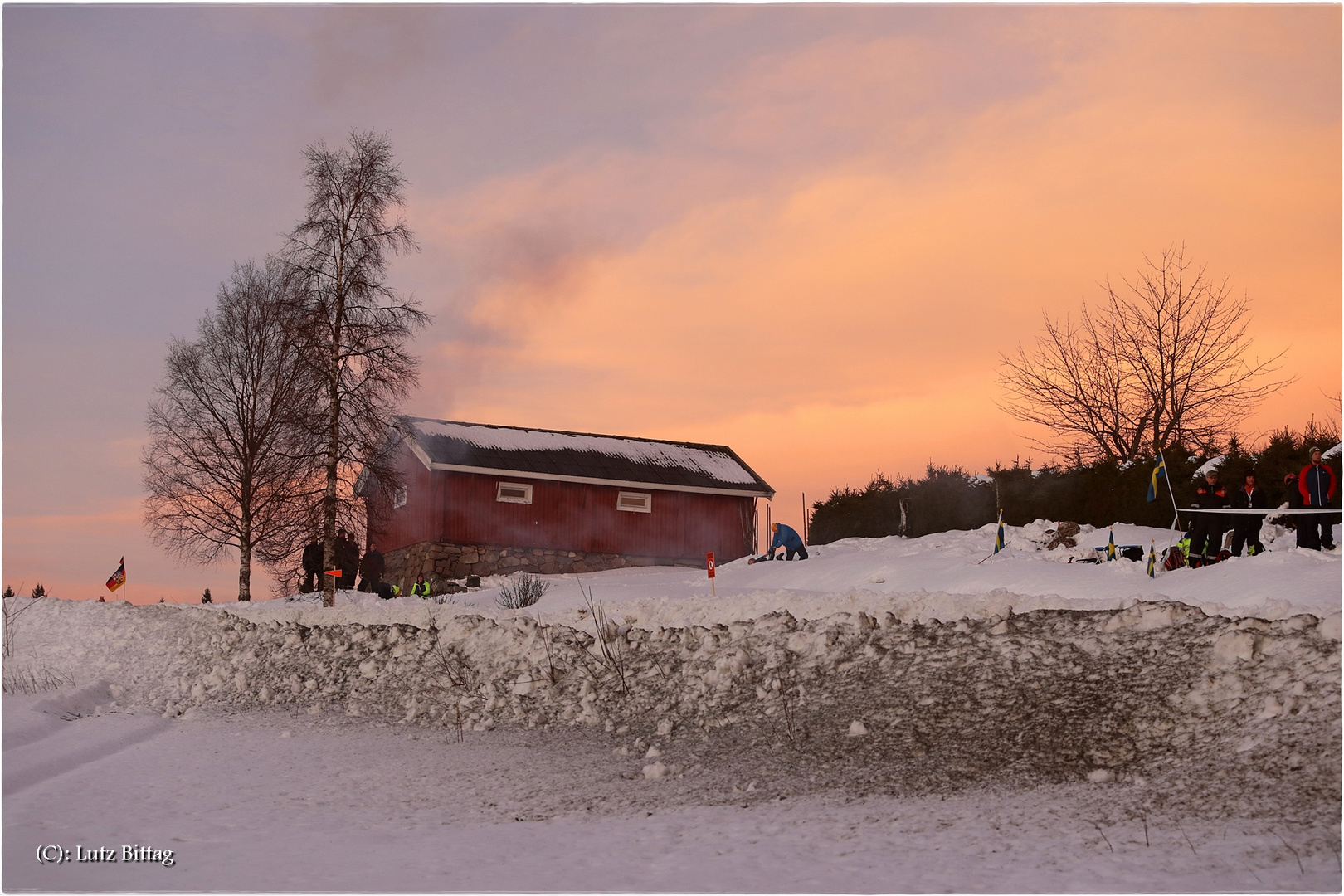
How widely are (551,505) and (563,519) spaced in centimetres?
54

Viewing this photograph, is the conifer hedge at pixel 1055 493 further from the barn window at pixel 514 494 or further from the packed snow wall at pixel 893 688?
the packed snow wall at pixel 893 688

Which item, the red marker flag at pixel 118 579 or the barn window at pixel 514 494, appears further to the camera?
the barn window at pixel 514 494

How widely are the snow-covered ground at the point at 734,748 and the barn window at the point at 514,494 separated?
15512 millimetres

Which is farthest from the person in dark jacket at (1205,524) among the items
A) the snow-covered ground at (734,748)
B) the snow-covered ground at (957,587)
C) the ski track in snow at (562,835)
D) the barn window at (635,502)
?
the barn window at (635,502)

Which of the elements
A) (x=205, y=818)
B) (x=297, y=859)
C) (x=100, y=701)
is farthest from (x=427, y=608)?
Result: (x=297, y=859)

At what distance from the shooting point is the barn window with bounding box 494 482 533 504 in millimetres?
28953

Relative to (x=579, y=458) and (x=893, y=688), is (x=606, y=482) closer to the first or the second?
(x=579, y=458)

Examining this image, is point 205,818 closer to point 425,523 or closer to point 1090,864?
point 1090,864

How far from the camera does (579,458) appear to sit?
30.9 meters

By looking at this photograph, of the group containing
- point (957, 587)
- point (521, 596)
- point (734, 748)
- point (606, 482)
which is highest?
point (606, 482)

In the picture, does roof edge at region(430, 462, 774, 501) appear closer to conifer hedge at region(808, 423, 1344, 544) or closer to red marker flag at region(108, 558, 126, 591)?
conifer hedge at region(808, 423, 1344, 544)

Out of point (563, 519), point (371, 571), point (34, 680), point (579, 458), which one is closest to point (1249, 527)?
point (34, 680)

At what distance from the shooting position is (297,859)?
19.4 feet

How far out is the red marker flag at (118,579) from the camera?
2148 cm
